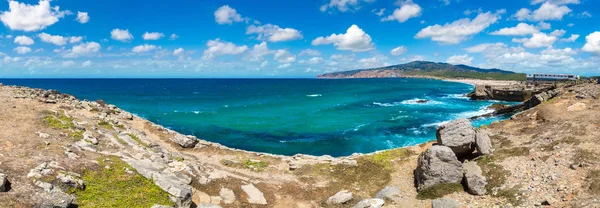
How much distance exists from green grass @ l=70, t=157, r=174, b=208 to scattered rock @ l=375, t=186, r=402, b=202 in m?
13.7

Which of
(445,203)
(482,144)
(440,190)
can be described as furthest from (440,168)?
(482,144)

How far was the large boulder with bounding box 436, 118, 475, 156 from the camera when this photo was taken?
24.2 meters

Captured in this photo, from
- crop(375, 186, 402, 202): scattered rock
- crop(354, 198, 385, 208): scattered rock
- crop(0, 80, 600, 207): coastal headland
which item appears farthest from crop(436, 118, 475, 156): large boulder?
crop(354, 198, 385, 208): scattered rock

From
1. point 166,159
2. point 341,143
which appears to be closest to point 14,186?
point 166,159

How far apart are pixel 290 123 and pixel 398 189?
41654 mm

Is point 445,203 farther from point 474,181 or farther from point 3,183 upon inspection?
point 3,183

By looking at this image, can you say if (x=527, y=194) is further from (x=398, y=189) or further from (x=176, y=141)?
(x=176, y=141)

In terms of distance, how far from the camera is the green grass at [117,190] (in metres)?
16.5

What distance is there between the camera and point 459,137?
80.1 ft

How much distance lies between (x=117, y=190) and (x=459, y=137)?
23270 mm

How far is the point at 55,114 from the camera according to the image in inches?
1141

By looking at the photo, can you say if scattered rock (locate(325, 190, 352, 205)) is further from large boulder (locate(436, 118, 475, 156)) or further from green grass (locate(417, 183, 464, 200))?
large boulder (locate(436, 118, 475, 156))

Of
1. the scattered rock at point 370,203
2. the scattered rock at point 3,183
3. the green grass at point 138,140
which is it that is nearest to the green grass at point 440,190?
the scattered rock at point 370,203

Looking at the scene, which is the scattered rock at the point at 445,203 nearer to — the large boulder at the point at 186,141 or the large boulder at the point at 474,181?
the large boulder at the point at 474,181
